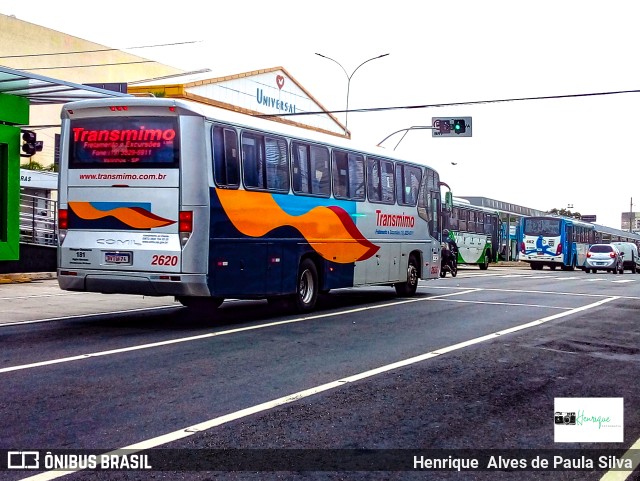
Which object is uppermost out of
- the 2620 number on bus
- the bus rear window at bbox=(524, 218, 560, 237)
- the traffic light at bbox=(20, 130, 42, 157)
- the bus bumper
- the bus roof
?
the traffic light at bbox=(20, 130, 42, 157)

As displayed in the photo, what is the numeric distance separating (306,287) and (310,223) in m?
1.21

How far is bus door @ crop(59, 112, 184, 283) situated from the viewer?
41.1 feet

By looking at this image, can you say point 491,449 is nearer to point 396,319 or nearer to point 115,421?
point 115,421

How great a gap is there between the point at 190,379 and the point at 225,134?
18.9ft

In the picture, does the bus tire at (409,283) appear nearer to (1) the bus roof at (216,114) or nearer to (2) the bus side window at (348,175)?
(2) the bus side window at (348,175)

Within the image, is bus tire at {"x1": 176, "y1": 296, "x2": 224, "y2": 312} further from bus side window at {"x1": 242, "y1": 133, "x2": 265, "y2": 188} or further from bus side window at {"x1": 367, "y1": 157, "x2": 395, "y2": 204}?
bus side window at {"x1": 367, "y1": 157, "x2": 395, "y2": 204}

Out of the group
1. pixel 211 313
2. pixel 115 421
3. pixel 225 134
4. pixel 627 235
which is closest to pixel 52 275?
pixel 211 313

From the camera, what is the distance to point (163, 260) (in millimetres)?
12469

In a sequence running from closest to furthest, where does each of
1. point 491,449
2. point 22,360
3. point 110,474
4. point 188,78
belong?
1. point 110,474
2. point 491,449
3. point 22,360
4. point 188,78

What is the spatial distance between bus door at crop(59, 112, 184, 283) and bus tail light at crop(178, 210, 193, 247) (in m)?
0.01

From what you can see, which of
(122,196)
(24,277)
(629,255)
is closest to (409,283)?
(122,196)

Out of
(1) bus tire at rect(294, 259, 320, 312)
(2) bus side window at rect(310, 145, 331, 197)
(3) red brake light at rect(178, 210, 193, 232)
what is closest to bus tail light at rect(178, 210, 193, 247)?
(3) red brake light at rect(178, 210, 193, 232)

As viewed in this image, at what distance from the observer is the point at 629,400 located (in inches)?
310

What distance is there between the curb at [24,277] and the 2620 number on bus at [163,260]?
12519mm
